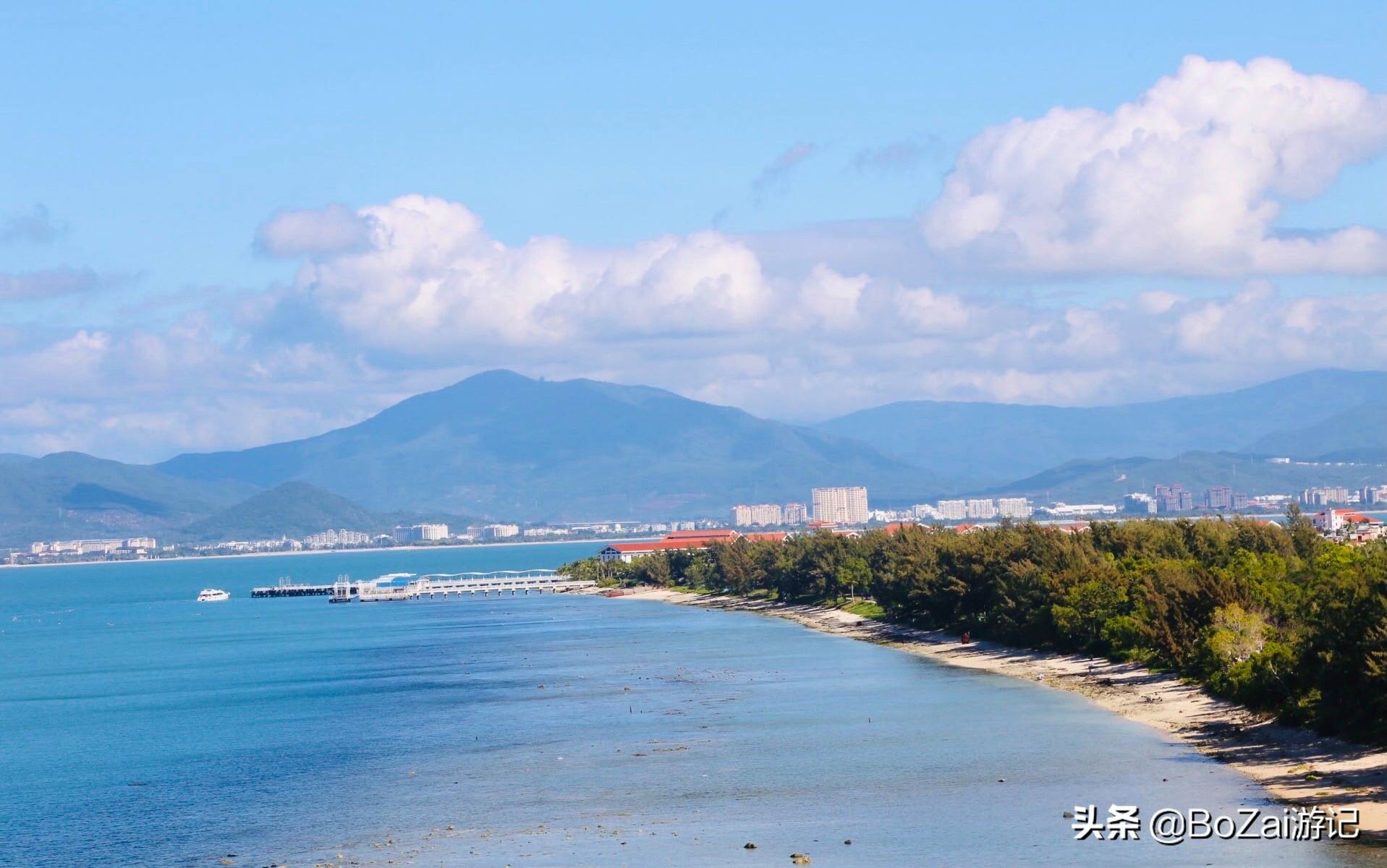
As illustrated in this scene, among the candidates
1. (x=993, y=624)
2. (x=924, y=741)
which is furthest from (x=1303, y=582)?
(x=993, y=624)

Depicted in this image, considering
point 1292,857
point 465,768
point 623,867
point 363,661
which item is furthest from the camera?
point 363,661

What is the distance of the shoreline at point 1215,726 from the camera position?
37.4 metres

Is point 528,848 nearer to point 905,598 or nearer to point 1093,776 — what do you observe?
point 1093,776

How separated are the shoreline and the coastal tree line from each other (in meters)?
0.81

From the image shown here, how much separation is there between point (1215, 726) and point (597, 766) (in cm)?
1939

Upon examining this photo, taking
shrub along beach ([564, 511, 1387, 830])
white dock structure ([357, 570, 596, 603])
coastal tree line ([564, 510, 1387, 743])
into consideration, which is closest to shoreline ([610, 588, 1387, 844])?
shrub along beach ([564, 511, 1387, 830])

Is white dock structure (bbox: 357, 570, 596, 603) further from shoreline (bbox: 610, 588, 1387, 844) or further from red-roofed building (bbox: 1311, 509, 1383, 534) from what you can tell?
shoreline (bbox: 610, 588, 1387, 844)

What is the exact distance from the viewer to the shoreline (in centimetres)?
3744

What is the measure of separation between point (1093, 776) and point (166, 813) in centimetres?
2681

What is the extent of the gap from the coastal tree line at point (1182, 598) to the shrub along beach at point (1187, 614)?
0.09 m

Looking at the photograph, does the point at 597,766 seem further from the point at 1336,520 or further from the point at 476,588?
the point at 476,588

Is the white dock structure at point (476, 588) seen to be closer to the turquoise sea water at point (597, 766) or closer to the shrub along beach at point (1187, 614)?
the shrub along beach at point (1187, 614)

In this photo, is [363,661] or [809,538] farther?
[809,538]

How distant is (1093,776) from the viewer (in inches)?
1718
